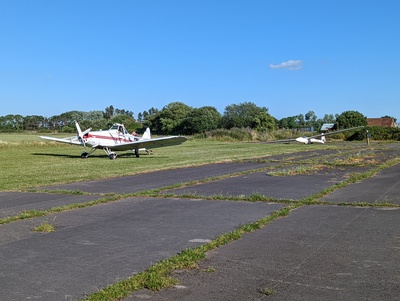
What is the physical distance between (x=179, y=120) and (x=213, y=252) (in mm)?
107873

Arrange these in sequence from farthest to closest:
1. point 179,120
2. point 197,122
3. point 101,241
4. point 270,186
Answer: point 179,120, point 197,122, point 270,186, point 101,241

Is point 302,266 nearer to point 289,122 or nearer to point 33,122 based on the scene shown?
point 33,122

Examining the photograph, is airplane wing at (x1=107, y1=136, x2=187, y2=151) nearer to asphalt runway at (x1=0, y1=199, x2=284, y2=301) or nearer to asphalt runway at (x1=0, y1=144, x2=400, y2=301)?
asphalt runway at (x1=0, y1=144, x2=400, y2=301)

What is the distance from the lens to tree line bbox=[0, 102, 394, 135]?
4087 inches

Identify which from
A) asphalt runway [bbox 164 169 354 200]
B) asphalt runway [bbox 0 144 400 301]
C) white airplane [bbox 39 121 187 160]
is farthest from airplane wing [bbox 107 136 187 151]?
asphalt runway [bbox 0 144 400 301]

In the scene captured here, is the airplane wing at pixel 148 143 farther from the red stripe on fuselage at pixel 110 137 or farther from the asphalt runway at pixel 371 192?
the asphalt runway at pixel 371 192

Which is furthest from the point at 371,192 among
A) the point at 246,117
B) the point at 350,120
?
the point at 246,117

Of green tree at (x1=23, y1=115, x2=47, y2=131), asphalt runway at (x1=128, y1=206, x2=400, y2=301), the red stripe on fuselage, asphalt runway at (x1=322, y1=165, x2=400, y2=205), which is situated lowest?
asphalt runway at (x1=322, y1=165, x2=400, y2=205)

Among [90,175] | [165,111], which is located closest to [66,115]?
[165,111]

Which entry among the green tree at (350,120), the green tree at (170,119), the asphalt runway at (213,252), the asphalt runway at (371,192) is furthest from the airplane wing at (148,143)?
the green tree at (350,120)

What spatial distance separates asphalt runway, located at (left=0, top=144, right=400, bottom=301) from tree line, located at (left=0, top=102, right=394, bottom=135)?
76.4 metres

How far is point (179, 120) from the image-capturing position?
11231cm

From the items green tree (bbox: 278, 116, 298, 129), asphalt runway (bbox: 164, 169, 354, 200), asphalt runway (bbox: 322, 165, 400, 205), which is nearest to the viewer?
asphalt runway (bbox: 322, 165, 400, 205)

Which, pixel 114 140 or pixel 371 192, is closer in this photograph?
pixel 371 192
